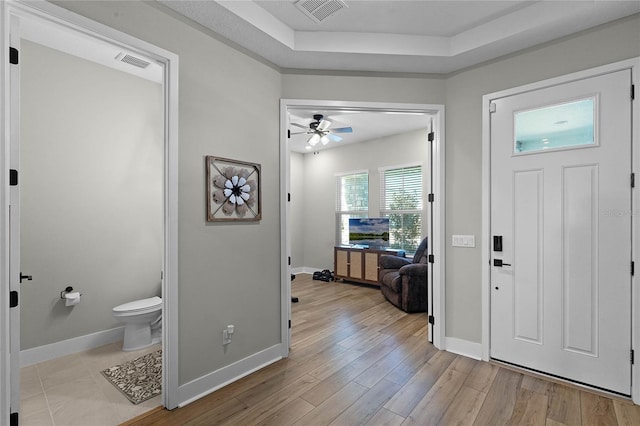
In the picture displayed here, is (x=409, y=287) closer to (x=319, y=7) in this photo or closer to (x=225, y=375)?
(x=225, y=375)

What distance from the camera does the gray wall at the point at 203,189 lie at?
221 cm

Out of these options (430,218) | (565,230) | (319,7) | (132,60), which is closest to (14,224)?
(132,60)

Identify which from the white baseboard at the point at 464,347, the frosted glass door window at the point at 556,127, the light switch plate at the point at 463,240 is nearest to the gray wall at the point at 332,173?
the light switch plate at the point at 463,240

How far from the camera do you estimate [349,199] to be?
669 cm

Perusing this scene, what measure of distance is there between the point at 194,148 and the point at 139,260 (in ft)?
6.45

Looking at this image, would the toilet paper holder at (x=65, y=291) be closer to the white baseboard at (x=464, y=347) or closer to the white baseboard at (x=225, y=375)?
the white baseboard at (x=225, y=375)

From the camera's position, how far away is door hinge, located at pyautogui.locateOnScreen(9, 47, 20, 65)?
1.59 metres

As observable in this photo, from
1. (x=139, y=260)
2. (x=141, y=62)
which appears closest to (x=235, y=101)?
(x=141, y=62)

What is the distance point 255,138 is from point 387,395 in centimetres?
235

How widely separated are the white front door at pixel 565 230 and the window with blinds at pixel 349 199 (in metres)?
3.66

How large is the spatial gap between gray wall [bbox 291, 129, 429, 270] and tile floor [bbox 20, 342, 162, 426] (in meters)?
4.56

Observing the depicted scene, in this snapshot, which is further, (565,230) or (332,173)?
(332,173)

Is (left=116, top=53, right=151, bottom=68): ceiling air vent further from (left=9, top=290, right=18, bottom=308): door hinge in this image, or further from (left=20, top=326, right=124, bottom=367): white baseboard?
(left=20, top=326, right=124, bottom=367): white baseboard

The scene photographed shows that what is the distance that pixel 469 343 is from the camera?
9.71ft
